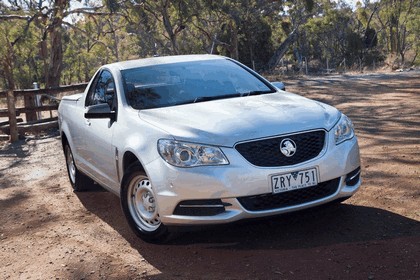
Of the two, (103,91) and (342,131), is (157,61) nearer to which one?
(103,91)

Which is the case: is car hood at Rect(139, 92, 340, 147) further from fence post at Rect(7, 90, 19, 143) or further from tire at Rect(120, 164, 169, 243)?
fence post at Rect(7, 90, 19, 143)

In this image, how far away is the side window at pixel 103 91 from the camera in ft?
20.4

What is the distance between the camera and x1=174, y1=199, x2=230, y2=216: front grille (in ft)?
15.0

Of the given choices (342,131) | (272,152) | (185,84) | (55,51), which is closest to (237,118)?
(272,152)

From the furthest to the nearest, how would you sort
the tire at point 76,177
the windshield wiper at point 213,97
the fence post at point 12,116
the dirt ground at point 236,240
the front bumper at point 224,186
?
the fence post at point 12,116 < the tire at point 76,177 < the windshield wiper at point 213,97 < the front bumper at point 224,186 < the dirt ground at point 236,240

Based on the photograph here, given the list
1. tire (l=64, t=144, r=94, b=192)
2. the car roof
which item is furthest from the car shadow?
tire (l=64, t=144, r=94, b=192)

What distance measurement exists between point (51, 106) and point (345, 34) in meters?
38.9

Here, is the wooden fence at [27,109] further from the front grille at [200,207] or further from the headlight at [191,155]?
the front grille at [200,207]

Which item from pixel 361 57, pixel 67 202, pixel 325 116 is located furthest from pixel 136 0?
pixel 361 57

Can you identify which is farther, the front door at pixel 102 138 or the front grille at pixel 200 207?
the front door at pixel 102 138

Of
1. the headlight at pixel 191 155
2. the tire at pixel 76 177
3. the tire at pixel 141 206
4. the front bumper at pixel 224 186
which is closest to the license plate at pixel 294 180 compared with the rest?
the front bumper at pixel 224 186

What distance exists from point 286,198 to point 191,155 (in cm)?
79

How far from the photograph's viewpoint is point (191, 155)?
463 cm

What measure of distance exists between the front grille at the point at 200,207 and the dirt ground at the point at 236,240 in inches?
5.9
